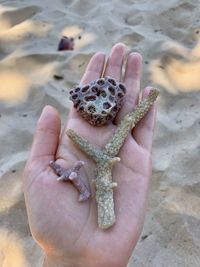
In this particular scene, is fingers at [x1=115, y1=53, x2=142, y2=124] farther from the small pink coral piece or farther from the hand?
the small pink coral piece

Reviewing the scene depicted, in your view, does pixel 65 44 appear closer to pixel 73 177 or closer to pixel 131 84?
pixel 131 84

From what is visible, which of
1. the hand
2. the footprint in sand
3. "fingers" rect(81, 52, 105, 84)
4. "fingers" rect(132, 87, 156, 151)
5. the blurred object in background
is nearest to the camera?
the hand

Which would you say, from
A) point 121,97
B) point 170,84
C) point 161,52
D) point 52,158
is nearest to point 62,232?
point 52,158

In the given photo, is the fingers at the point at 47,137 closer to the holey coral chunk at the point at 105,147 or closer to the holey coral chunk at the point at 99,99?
the holey coral chunk at the point at 105,147

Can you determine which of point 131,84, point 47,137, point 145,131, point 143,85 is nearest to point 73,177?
point 47,137

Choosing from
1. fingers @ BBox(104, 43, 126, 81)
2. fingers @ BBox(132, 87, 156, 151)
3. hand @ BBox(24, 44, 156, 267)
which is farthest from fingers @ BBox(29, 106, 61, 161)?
fingers @ BBox(104, 43, 126, 81)

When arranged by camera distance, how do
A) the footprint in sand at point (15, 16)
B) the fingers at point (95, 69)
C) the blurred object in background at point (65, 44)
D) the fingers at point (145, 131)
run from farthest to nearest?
the footprint in sand at point (15, 16) → the blurred object in background at point (65, 44) → the fingers at point (95, 69) → the fingers at point (145, 131)

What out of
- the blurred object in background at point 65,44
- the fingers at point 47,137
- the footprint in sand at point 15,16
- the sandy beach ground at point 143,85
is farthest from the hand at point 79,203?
the footprint in sand at point 15,16

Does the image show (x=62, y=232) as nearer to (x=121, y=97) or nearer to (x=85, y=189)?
(x=85, y=189)
